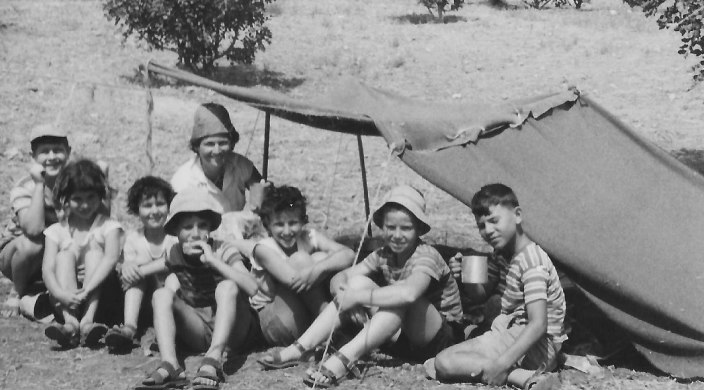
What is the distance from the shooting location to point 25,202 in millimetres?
5145

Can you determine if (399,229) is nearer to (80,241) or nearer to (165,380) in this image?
→ (165,380)

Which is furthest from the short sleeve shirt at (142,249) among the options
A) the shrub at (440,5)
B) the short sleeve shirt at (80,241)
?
the shrub at (440,5)

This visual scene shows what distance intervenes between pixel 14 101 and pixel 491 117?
25.0 ft

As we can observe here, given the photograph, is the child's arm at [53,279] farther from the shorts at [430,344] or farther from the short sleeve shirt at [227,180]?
the shorts at [430,344]

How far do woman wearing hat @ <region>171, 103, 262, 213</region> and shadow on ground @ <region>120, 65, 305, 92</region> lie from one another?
7.27 meters

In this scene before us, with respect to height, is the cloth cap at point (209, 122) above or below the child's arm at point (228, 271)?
above

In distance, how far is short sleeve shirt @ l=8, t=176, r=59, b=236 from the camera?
5.08m

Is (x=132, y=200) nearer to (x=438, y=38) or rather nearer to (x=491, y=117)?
(x=491, y=117)

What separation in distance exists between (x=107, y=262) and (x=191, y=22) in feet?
26.7

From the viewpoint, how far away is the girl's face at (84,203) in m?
4.75

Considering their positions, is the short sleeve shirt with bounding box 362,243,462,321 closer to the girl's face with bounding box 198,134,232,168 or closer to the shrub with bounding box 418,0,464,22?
the girl's face with bounding box 198,134,232,168

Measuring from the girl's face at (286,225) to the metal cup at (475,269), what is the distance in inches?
33.2

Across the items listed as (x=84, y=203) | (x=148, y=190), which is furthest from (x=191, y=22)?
(x=148, y=190)

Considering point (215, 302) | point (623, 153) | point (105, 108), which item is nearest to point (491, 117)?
point (623, 153)
